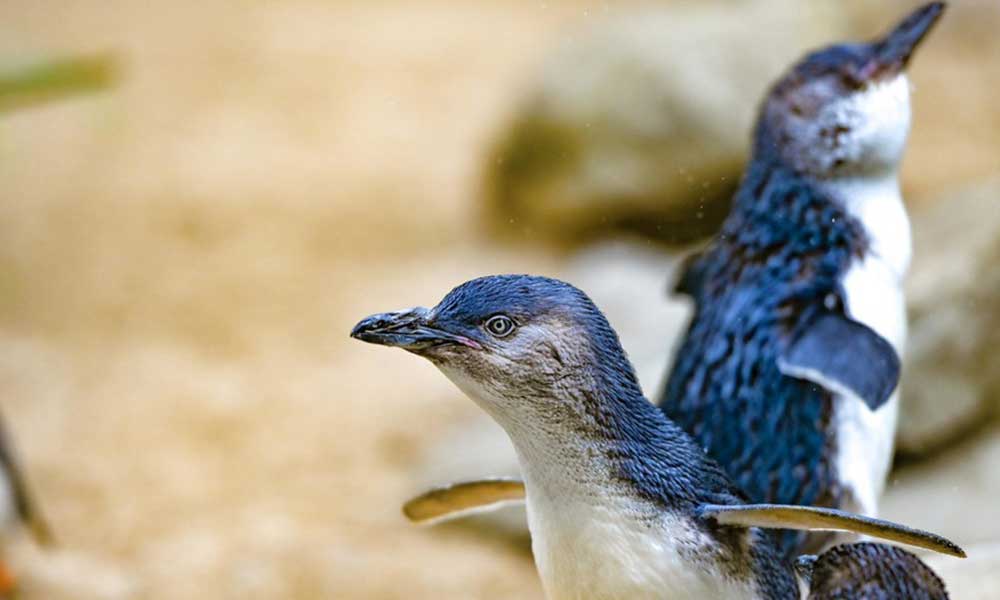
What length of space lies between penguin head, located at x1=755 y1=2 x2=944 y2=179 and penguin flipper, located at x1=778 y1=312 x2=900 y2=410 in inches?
15.0

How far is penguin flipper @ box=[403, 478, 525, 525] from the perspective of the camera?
2.42m

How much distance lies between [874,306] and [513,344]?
3.83 feet

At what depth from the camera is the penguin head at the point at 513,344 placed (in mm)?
1973

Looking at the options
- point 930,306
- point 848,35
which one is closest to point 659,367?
point 930,306

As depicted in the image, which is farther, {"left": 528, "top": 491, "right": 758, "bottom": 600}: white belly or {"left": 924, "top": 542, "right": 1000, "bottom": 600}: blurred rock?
{"left": 924, "top": 542, "right": 1000, "bottom": 600}: blurred rock

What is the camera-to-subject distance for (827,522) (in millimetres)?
2025

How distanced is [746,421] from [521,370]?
90cm

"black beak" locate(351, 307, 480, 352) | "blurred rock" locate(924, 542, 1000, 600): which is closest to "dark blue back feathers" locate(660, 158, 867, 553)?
"blurred rock" locate(924, 542, 1000, 600)

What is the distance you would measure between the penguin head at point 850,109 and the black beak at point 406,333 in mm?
1291

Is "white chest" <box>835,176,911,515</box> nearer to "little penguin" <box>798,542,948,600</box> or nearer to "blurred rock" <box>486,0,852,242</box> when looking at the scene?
"little penguin" <box>798,542,948,600</box>

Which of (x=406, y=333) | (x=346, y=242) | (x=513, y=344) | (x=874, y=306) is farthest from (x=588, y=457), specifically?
(x=346, y=242)

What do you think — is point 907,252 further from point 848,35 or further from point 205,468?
point 848,35

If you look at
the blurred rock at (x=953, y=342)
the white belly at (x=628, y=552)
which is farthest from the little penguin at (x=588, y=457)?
the blurred rock at (x=953, y=342)

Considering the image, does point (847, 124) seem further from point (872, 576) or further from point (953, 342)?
point (953, 342)
